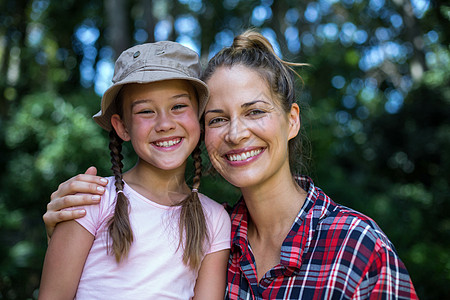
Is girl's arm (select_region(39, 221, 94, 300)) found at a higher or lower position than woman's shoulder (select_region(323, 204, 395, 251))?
lower

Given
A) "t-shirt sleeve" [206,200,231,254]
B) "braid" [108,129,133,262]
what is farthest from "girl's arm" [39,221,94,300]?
"t-shirt sleeve" [206,200,231,254]

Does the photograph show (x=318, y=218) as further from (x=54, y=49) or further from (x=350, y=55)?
(x=350, y=55)

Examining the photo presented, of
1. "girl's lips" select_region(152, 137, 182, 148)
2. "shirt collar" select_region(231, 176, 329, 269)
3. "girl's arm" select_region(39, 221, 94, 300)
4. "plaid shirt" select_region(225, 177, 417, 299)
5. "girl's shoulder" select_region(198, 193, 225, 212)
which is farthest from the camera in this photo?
"girl's shoulder" select_region(198, 193, 225, 212)

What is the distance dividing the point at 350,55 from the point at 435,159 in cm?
846

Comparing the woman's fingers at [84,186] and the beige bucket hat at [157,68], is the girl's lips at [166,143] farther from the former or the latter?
the woman's fingers at [84,186]

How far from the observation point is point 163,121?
2252mm

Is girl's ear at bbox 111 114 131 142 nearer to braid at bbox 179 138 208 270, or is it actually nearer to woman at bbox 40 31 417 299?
woman at bbox 40 31 417 299

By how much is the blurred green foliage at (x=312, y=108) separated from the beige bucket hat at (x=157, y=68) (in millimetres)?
645

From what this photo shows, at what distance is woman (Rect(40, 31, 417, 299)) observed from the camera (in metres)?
1.80

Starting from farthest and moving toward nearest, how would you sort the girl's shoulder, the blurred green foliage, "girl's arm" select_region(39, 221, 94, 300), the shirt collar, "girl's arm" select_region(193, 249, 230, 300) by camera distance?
the blurred green foliage, the girl's shoulder, "girl's arm" select_region(193, 249, 230, 300), "girl's arm" select_region(39, 221, 94, 300), the shirt collar

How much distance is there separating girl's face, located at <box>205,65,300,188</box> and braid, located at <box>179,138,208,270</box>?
280 mm

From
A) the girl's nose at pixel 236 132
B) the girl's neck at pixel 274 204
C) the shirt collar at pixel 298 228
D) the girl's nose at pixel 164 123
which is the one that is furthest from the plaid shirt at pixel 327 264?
the girl's nose at pixel 164 123

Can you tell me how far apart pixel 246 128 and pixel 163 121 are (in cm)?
45

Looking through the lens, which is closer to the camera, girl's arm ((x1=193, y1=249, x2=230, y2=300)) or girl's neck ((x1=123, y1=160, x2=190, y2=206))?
girl's arm ((x1=193, y1=249, x2=230, y2=300))
